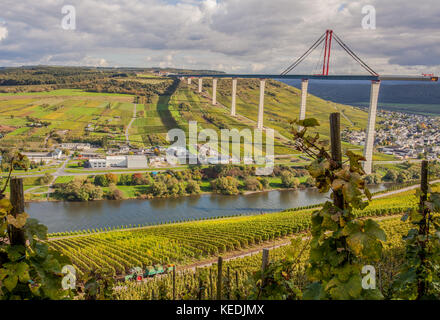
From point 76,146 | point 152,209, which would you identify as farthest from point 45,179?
point 76,146

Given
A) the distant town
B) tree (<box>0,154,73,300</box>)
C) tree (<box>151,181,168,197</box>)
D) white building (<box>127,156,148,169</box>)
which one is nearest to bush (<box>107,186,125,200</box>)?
tree (<box>151,181,168,197</box>)

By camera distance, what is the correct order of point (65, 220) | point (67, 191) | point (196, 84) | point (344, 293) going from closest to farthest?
1. point (344, 293)
2. point (65, 220)
3. point (67, 191)
4. point (196, 84)

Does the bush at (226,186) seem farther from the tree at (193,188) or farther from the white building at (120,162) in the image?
the white building at (120,162)

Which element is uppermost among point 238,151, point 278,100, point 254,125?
point 278,100

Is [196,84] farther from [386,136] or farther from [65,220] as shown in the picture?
[65,220]

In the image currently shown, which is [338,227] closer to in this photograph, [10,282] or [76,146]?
[10,282]

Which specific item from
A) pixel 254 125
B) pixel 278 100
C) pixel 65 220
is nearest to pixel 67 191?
pixel 65 220
